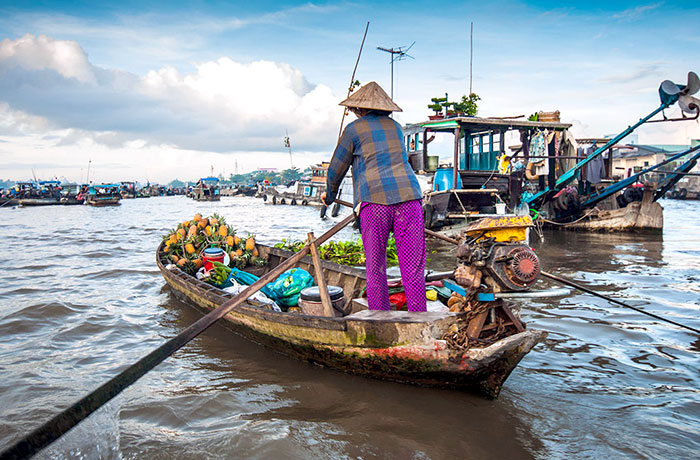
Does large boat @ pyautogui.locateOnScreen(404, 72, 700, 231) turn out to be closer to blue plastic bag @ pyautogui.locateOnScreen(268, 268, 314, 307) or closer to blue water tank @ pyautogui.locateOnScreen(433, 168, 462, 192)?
blue water tank @ pyautogui.locateOnScreen(433, 168, 462, 192)

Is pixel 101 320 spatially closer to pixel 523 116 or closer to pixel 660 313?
pixel 660 313

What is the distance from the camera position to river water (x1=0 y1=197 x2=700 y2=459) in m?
2.63

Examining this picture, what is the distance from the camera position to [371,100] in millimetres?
3270

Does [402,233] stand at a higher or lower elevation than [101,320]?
higher

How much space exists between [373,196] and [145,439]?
7.32 ft

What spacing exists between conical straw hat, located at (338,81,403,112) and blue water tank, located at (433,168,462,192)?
8.25 meters

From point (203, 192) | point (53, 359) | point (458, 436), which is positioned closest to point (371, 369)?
point (458, 436)

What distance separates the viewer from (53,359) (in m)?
4.29

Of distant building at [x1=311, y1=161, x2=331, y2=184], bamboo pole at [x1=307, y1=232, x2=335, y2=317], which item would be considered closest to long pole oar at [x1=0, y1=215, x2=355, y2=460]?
bamboo pole at [x1=307, y1=232, x2=335, y2=317]

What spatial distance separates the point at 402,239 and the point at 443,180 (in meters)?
8.69

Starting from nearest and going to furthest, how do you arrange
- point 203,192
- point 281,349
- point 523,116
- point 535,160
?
1. point 281,349
2. point 523,116
3. point 535,160
4. point 203,192

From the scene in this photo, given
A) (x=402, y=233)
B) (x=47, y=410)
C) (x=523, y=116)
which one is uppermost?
(x=523, y=116)

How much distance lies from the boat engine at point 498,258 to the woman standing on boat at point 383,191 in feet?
1.37

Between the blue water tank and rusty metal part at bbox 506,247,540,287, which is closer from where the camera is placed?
Result: rusty metal part at bbox 506,247,540,287
